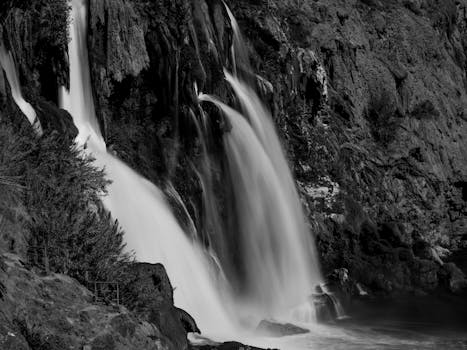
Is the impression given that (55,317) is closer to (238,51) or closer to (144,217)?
(144,217)

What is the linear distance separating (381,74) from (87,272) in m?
37.9

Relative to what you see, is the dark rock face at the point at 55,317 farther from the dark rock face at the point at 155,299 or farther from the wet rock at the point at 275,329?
the wet rock at the point at 275,329

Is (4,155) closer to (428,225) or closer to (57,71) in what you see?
(57,71)

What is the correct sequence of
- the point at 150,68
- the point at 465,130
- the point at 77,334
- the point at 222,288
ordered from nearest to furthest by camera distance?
the point at 77,334, the point at 222,288, the point at 150,68, the point at 465,130

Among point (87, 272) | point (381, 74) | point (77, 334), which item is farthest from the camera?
point (381, 74)

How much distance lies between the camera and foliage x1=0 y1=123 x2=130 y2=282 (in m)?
8.56

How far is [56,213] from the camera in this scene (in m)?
9.34

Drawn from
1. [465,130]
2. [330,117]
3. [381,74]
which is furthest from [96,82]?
[465,130]

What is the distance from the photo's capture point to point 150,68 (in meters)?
21.7

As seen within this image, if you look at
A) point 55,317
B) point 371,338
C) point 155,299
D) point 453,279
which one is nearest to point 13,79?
point 155,299

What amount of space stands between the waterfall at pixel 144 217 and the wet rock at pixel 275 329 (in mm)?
968

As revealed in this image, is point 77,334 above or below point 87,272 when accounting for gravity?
below

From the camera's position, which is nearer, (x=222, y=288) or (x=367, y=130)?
(x=222, y=288)

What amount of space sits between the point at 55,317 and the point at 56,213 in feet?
8.35
